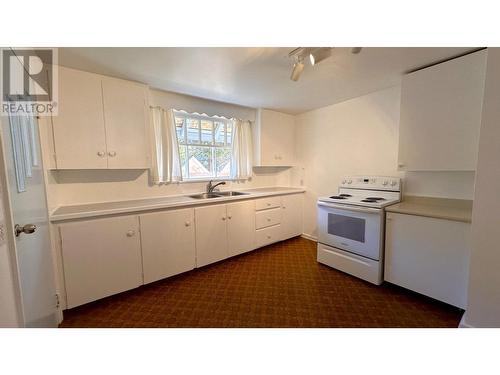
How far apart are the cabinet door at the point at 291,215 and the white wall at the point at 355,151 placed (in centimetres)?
14

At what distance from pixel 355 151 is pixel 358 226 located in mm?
1106

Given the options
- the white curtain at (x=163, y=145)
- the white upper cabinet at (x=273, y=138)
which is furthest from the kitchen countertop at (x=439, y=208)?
the white curtain at (x=163, y=145)

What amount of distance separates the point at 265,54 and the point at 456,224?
2026mm

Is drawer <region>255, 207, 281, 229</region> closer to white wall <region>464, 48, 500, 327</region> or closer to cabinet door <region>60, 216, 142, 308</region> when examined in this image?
cabinet door <region>60, 216, 142, 308</region>

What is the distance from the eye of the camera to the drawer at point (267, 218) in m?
2.79

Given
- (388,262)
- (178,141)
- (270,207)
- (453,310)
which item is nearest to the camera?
(453,310)

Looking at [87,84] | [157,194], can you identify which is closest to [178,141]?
[157,194]

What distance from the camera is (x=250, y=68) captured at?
71.1 inches

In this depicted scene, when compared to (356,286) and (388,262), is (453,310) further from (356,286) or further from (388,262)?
(356,286)

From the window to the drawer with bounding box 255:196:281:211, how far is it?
0.74 metres

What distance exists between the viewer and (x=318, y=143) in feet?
10.3

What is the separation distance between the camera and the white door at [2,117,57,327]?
0.98 meters

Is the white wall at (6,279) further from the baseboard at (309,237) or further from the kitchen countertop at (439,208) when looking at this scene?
the baseboard at (309,237)

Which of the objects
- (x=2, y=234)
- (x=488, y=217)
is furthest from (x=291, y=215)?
(x=2, y=234)
